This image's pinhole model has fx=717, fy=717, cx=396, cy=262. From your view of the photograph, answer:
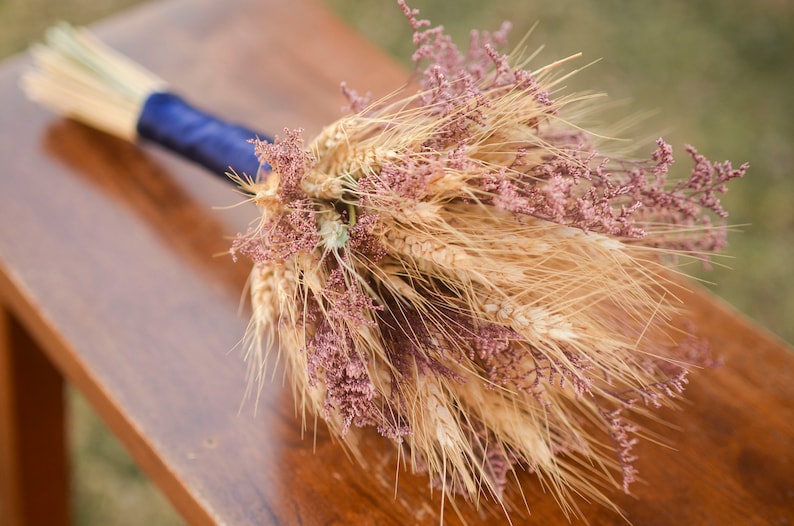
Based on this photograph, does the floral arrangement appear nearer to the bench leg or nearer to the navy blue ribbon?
the navy blue ribbon

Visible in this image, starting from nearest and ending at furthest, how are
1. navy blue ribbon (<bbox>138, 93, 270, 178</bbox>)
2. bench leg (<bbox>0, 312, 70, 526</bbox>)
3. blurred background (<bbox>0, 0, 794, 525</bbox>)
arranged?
navy blue ribbon (<bbox>138, 93, 270, 178</bbox>) < bench leg (<bbox>0, 312, 70, 526</bbox>) < blurred background (<bbox>0, 0, 794, 525</bbox>)

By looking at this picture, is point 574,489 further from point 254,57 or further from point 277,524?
point 254,57

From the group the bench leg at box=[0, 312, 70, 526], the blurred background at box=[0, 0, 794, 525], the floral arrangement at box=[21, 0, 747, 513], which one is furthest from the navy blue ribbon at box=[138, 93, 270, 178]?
the blurred background at box=[0, 0, 794, 525]

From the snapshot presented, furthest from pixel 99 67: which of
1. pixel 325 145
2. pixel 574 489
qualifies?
pixel 574 489

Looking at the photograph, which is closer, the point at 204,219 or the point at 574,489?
the point at 574,489

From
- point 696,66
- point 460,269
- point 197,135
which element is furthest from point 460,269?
point 696,66
